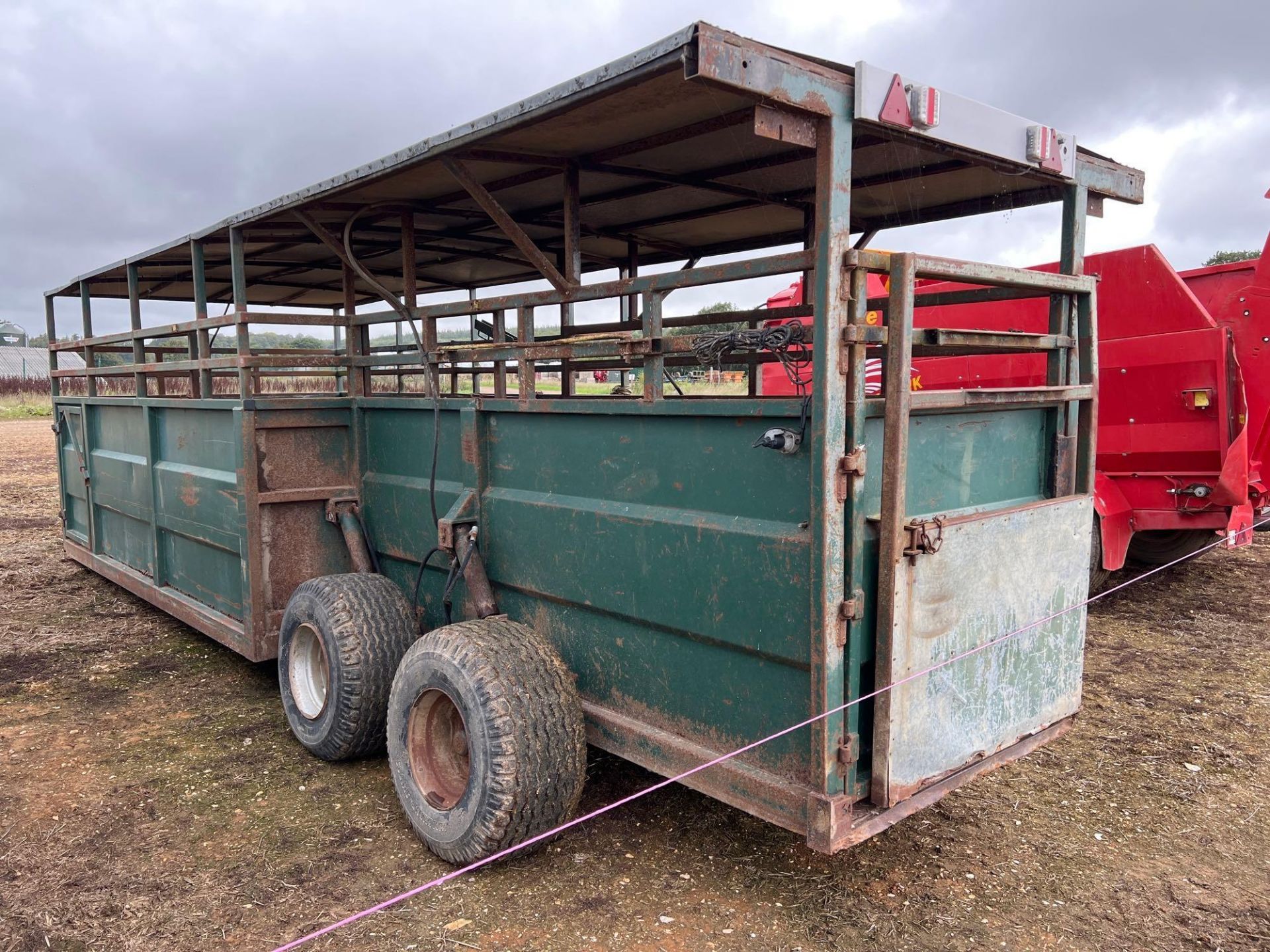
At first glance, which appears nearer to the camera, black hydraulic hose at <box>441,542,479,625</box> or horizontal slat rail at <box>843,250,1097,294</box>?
horizontal slat rail at <box>843,250,1097,294</box>

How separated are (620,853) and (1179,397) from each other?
4.83 metres

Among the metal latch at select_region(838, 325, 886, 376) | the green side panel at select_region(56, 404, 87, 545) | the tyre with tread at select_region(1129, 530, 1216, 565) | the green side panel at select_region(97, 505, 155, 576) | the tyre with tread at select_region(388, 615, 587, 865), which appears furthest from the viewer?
the green side panel at select_region(56, 404, 87, 545)

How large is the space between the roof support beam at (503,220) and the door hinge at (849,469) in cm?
138

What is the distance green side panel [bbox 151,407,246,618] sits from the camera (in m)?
4.69

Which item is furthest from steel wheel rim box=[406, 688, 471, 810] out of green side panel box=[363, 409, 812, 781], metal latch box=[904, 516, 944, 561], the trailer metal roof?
the trailer metal roof

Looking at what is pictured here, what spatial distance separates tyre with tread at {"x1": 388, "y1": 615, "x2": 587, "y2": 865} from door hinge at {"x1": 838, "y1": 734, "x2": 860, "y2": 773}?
0.89 m

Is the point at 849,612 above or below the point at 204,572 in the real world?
above

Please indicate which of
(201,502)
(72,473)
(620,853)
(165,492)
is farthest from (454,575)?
(72,473)

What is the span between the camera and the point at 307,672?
13.5ft

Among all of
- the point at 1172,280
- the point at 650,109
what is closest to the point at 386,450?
the point at 650,109

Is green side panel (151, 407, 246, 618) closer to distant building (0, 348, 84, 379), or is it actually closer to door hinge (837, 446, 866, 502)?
door hinge (837, 446, 866, 502)

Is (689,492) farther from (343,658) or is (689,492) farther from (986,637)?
(343,658)

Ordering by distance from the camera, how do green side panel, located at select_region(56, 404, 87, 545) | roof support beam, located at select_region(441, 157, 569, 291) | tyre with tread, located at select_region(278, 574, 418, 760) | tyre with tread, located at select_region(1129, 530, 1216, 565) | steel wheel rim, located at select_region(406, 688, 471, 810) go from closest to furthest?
steel wheel rim, located at select_region(406, 688, 471, 810)
roof support beam, located at select_region(441, 157, 569, 291)
tyre with tread, located at select_region(278, 574, 418, 760)
tyre with tread, located at select_region(1129, 530, 1216, 565)
green side panel, located at select_region(56, 404, 87, 545)

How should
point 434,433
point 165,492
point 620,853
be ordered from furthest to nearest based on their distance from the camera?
point 165,492
point 434,433
point 620,853
